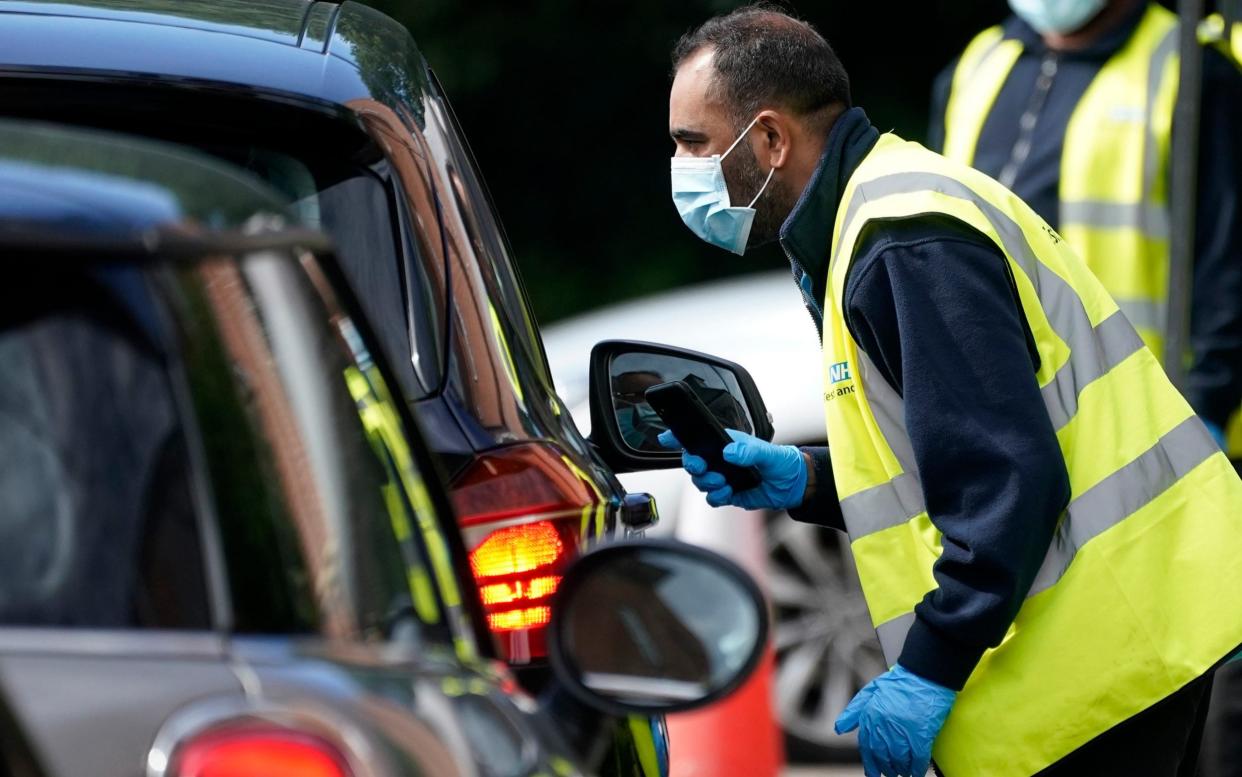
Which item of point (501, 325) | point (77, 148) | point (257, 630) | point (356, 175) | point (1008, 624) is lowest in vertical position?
point (1008, 624)

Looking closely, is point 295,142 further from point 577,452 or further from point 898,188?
point 898,188

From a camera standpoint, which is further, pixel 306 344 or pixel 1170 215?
pixel 1170 215

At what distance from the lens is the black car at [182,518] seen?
150cm

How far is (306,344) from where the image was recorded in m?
1.81

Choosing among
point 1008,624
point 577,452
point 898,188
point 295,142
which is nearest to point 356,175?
point 295,142

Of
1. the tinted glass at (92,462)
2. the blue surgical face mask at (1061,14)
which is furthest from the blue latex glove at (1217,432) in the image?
the tinted glass at (92,462)

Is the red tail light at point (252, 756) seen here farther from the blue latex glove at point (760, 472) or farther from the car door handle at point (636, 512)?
the blue latex glove at point (760, 472)

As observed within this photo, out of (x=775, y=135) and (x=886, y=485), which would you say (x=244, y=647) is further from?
(x=775, y=135)

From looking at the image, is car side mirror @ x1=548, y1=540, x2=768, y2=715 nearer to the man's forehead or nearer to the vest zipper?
the man's forehead

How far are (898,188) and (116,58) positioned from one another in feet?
3.32

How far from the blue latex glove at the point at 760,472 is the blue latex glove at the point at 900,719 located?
1.41 feet

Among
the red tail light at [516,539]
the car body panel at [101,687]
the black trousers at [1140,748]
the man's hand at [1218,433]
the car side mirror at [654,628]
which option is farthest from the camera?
the man's hand at [1218,433]

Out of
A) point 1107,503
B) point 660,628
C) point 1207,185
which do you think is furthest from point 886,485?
point 1207,185

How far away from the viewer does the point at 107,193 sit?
164cm
